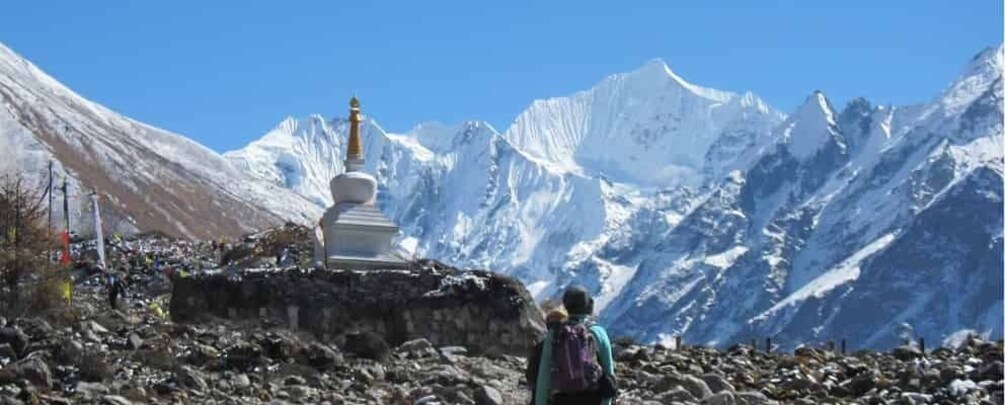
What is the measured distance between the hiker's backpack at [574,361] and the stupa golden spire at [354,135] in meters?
31.8

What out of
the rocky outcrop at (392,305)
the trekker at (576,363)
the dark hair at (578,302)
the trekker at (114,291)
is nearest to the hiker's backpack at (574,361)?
the trekker at (576,363)

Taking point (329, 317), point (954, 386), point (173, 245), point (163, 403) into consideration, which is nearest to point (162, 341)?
point (163, 403)

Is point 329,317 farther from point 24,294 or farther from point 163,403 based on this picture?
point 163,403

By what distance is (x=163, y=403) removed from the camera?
72.9ft

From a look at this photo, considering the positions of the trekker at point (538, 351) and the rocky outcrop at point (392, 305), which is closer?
the trekker at point (538, 351)

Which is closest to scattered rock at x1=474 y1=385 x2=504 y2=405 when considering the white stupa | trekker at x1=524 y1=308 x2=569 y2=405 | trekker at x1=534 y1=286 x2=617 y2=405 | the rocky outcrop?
trekker at x1=524 y1=308 x2=569 y2=405

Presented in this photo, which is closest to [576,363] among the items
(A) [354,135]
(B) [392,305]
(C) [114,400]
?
(C) [114,400]

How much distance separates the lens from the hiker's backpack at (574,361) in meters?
15.8

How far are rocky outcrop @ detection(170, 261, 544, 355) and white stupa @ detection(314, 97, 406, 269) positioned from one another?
24.5 ft

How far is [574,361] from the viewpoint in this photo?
15.9 metres

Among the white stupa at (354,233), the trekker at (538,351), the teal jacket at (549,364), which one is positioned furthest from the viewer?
the white stupa at (354,233)

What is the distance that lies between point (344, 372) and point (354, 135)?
76.7ft

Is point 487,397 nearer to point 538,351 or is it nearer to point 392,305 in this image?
point 538,351

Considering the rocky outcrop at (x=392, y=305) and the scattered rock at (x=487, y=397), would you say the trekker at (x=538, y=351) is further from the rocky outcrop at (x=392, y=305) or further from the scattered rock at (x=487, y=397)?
the rocky outcrop at (x=392, y=305)
